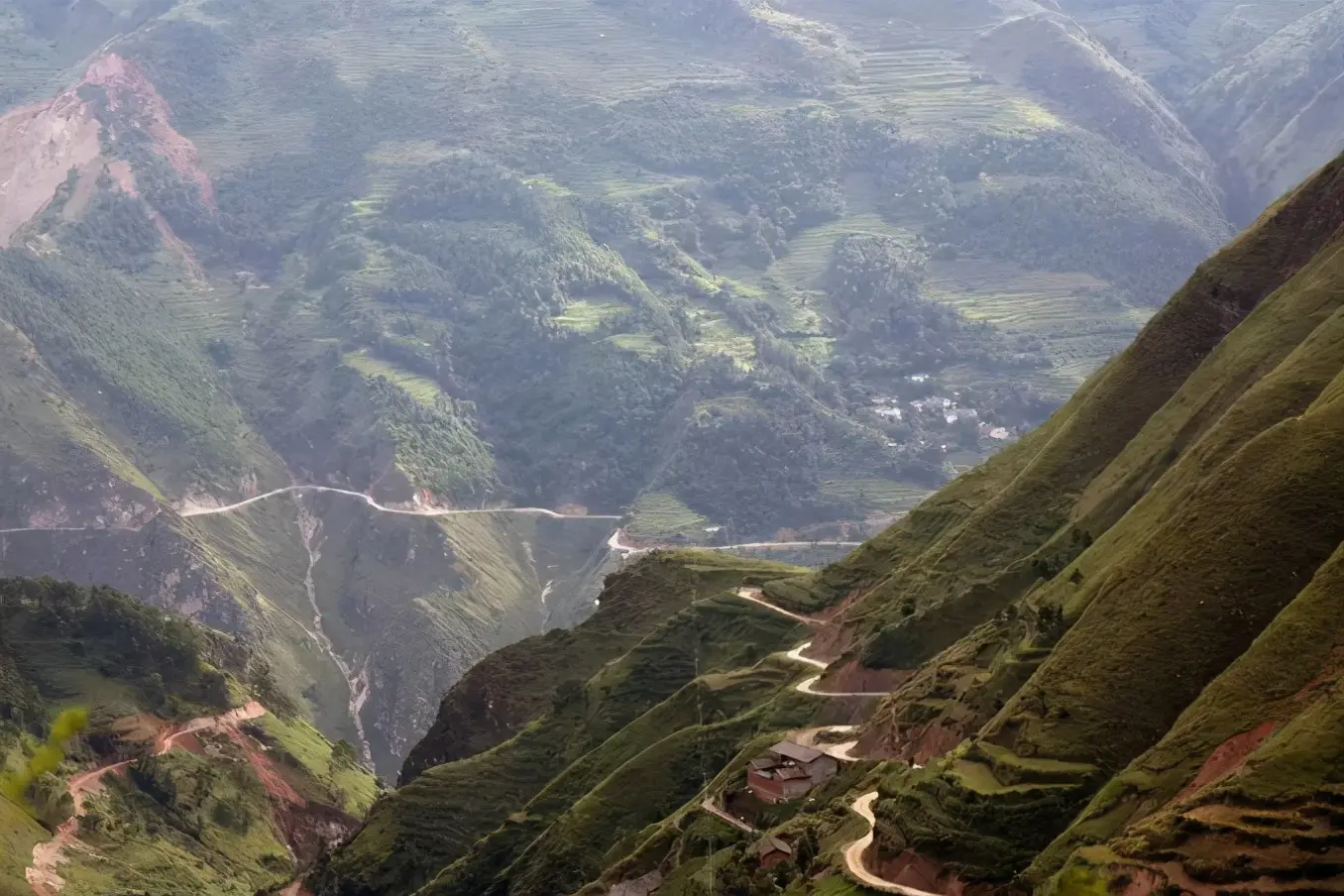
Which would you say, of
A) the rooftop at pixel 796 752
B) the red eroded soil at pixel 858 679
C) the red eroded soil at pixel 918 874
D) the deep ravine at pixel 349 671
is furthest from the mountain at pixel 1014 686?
the deep ravine at pixel 349 671

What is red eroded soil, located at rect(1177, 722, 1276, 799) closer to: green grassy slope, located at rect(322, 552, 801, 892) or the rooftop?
the rooftop

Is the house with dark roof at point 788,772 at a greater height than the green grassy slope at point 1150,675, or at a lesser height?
lesser

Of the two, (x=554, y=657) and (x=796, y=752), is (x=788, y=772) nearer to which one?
(x=796, y=752)

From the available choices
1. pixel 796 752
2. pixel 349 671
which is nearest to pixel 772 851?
pixel 796 752

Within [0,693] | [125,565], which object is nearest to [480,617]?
[125,565]

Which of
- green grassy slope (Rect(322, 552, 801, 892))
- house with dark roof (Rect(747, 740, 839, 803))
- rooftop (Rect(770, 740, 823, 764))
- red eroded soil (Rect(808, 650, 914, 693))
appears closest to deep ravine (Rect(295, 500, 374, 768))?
green grassy slope (Rect(322, 552, 801, 892))

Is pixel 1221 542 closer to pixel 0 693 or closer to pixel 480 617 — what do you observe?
pixel 0 693

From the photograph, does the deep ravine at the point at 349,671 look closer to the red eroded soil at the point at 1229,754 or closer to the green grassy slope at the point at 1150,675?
the green grassy slope at the point at 1150,675
